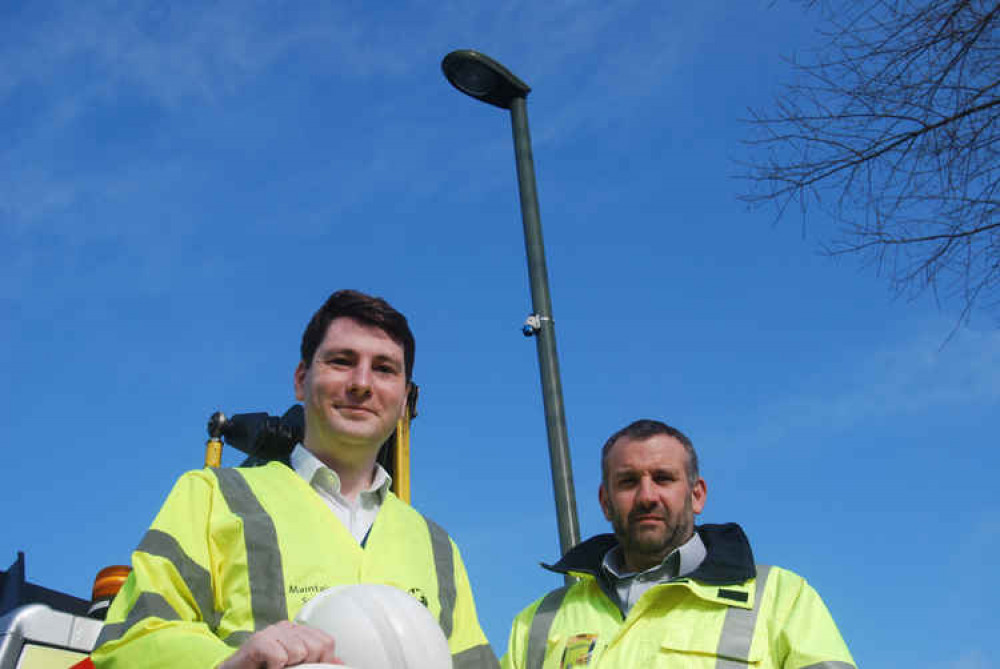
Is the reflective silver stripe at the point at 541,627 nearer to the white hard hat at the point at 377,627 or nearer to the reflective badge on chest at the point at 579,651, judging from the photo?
the reflective badge on chest at the point at 579,651

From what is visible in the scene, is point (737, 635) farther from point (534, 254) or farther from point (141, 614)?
point (534, 254)

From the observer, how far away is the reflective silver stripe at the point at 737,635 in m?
4.09

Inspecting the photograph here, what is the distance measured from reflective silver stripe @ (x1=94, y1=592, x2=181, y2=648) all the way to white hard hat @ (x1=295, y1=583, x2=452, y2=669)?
39cm

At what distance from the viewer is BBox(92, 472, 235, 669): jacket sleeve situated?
2584 millimetres

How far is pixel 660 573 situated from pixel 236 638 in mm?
2259

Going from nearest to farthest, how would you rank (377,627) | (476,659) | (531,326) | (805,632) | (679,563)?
1. (377,627)
2. (476,659)
3. (805,632)
4. (679,563)
5. (531,326)

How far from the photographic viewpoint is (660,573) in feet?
14.9

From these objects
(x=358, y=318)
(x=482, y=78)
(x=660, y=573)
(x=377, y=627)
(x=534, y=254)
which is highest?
(x=482, y=78)

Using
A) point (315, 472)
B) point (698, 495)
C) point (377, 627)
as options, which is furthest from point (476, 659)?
point (698, 495)

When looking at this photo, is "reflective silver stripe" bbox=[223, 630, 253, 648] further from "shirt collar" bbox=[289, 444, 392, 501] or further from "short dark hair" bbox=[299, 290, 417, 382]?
"short dark hair" bbox=[299, 290, 417, 382]

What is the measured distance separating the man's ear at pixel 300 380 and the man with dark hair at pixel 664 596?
5.40ft

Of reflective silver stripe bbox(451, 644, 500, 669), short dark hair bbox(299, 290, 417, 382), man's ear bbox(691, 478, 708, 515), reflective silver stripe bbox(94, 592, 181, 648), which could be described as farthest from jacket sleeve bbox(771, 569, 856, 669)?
reflective silver stripe bbox(94, 592, 181, 648)

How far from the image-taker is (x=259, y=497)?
3.16m

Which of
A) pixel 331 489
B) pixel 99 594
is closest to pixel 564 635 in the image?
pixel 331 489
